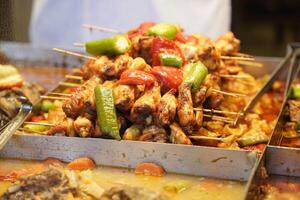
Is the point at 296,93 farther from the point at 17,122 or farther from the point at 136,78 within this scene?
the point at 17,122

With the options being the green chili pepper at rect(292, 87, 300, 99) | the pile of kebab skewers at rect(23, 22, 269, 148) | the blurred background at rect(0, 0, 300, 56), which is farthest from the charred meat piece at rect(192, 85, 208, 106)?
the blurred background at rect(0, 0, 300, 56)

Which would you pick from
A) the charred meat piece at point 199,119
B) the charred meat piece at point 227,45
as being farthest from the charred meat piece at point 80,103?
the charred meat piece at point 227,45

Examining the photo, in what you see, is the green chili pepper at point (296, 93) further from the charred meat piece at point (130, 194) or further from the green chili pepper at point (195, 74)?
the charred meat piece at point (130, 194)

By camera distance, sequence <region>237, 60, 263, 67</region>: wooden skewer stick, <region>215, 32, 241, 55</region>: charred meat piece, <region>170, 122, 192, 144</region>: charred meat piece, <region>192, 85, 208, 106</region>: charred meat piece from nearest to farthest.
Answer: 1. <region>170, 122, 192, 144</region>: charred meat piece
2. <region>192, 85, 208, 106</region>: charred meat piece
3. <region>215, 32, 241, 55</region>: charred meat piece
4. <region>237, 60, 263, 67</region>: wooden skewer stick

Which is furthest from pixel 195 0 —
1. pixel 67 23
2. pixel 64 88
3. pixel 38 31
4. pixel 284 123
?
pixel 284 123

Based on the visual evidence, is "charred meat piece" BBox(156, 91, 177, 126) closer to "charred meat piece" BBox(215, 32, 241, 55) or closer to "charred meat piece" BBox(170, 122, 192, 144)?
"charred meat piece" BBox(170, 122, 192, 144)

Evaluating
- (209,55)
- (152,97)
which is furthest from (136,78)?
(209,55)
